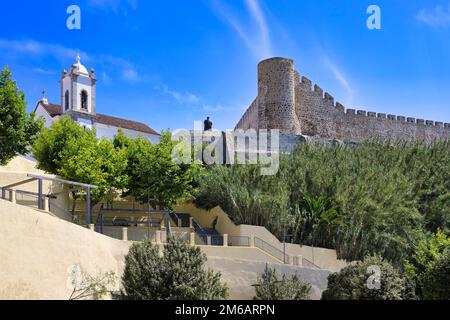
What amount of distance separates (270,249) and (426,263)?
269 inches

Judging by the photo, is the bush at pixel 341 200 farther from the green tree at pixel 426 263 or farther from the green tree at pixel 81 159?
the green tree at pixel 81 159

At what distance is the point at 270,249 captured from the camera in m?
26.0

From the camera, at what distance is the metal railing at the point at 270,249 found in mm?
25609

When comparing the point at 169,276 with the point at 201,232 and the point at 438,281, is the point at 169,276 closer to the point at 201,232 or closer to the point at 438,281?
the point at 201,232

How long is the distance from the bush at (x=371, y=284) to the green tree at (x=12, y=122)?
15.3 metres

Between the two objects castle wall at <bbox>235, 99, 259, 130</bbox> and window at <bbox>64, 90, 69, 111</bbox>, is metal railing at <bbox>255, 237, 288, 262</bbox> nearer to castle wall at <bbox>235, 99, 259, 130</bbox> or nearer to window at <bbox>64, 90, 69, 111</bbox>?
castle wall at <bbox>235, 99, 259, 130</bbox>

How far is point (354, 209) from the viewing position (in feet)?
93.5

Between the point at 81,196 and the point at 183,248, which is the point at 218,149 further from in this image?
the point at 183,248

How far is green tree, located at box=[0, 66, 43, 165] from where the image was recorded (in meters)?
25.1

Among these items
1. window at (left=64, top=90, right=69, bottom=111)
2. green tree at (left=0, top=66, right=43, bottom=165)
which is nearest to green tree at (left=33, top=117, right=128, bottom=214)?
green tree at (left=0, top=66, right=43, bottom=165)

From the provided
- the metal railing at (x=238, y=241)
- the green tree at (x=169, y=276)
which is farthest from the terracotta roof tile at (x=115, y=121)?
the green tree at (x=169, y=276)

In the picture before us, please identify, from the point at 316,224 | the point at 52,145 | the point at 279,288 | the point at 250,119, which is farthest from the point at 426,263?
the point at 250,119

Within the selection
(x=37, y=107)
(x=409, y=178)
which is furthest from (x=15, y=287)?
(x=37, y=107)
